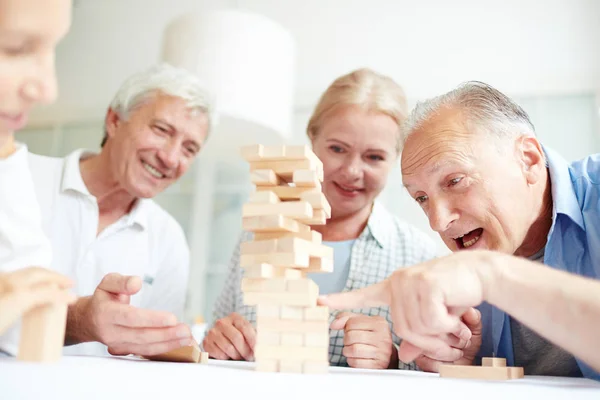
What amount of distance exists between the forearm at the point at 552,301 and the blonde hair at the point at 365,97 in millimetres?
991

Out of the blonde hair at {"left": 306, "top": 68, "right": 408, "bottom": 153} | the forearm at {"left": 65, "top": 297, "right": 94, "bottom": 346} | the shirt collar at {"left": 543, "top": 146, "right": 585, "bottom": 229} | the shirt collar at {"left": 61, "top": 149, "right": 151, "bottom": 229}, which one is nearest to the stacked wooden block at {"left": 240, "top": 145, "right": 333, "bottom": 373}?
the forearm at {"left": 65, "top": 297, "right": 94, "bottom": 346}

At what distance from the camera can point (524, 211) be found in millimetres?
1354

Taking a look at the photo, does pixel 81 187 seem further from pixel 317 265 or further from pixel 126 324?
pixel 317 265

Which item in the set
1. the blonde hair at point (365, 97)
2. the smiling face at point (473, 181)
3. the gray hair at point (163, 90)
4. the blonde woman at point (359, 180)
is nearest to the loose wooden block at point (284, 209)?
the smiling face at point (473, 181)

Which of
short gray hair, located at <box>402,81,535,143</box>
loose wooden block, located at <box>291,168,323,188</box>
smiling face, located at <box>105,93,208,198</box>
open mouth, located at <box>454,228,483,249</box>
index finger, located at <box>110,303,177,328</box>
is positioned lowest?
index finger, located at <box>110,303,177,328</box>

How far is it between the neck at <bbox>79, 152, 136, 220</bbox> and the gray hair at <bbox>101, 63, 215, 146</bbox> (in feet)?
0.68

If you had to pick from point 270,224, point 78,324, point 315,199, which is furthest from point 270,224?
point 78,324

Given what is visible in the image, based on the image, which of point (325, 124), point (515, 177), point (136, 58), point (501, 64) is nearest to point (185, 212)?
point (136, 58)

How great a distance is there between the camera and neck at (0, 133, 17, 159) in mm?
750

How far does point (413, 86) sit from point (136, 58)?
7.75 ft

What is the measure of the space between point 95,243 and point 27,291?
4.27ft

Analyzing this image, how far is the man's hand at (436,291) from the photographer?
886 millimetres

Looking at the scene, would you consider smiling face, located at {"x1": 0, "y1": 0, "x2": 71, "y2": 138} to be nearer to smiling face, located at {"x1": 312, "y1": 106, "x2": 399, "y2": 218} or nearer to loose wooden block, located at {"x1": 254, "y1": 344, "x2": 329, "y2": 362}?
loose wooden block, located at {"x1": 254, "y1": 344, "x2": 329, "y2": 362}

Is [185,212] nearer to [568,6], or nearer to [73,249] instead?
[73,249]
